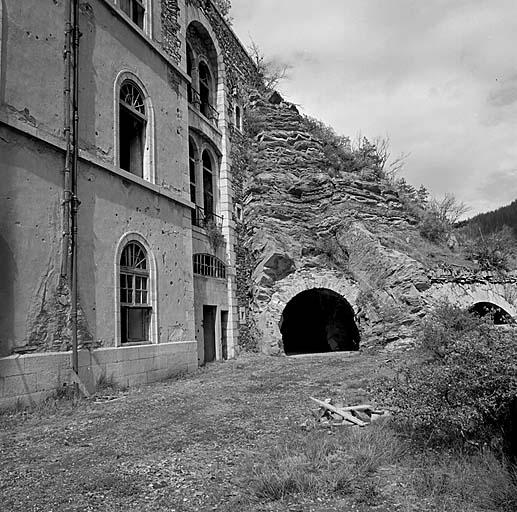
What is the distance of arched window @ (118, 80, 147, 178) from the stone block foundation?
4.27m

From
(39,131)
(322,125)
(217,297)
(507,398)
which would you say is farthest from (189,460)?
(322,125)

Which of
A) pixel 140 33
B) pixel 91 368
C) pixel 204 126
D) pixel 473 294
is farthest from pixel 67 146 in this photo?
pixel 473 294

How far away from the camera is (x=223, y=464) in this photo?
16.9 ft

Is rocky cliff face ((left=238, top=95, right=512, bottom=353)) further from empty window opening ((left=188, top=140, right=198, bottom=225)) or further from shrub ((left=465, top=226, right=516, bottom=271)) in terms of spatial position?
empty window opening ((left=188, top=140, right=198, bottom=225))

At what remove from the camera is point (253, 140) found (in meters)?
20.2

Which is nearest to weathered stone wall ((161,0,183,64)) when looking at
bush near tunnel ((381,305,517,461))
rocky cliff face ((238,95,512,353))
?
rocky cliff face ((238,95,512,353))

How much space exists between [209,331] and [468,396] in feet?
36.7

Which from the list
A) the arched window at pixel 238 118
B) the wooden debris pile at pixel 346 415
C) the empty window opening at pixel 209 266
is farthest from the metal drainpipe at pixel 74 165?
the arched window at pixel 238 118

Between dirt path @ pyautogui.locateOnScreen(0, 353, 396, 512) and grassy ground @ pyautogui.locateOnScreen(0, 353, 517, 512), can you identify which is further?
dirt path @ pyautogui.locateOnScreen(0, 353, 396, 512)

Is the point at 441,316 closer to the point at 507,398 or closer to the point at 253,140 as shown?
the point at 507,398

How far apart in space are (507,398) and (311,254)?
44.3ft

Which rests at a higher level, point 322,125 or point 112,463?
point 322,125

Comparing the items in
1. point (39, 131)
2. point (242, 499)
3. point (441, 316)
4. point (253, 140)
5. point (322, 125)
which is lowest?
point (242, 499)

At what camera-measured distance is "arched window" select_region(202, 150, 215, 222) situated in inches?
645
